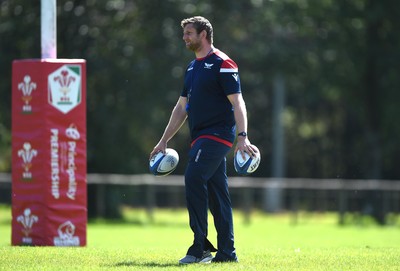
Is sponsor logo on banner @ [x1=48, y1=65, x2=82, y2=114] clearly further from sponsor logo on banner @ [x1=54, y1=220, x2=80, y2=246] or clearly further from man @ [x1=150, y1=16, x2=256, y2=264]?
man @ [x1=150, y1=16, x2=256, y2=264]

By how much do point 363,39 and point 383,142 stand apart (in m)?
3.96

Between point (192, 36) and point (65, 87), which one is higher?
point (192, 36)

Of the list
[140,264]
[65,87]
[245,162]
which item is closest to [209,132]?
[245,162]

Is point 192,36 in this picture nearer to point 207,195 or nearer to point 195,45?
point 195,45

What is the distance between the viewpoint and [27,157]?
13.8 meters

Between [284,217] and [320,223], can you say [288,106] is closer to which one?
[284,217]

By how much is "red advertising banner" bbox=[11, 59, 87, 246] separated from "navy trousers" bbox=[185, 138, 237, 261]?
3.84m

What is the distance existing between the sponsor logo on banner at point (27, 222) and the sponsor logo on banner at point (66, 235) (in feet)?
1.13

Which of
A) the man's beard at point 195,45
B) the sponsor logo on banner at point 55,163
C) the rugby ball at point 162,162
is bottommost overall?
the sponsor logo on banner at point 55,163

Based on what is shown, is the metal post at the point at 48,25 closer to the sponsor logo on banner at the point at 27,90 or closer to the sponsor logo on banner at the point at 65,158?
the sponsor logo on banner at the point at 27,90

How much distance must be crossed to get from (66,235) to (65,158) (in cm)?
103

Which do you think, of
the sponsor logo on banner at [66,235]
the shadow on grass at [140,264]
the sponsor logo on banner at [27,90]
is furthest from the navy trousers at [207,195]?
the sponsor logo on banner at [27,90]

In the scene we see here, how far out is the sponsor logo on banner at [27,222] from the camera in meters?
13.6

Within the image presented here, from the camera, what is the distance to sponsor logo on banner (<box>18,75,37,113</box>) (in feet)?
44.8
